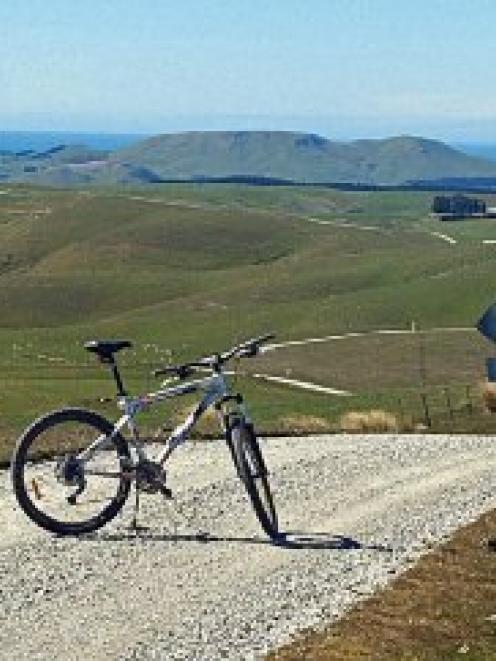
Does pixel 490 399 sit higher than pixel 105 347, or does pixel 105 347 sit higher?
pixel 105 347

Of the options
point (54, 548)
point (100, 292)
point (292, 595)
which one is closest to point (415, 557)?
point (292, 595)

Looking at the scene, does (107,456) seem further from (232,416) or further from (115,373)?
(232,416)

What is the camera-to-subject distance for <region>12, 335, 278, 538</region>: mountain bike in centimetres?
1360

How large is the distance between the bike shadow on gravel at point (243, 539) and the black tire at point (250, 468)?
7.9 inches

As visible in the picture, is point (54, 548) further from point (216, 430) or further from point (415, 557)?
point (216, 430)

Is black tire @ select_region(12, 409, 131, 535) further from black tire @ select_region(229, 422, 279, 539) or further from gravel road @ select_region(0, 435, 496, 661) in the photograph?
black tire @ select_region(229, 422, 279, 539)

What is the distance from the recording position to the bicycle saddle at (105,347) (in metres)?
13.6

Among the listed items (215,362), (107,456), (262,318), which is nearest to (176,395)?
(215,362)

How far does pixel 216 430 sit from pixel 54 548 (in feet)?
26.7

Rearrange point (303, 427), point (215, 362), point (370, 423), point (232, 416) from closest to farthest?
point (232, 416), point (215, 362), point (303, 427), point (370, 423)

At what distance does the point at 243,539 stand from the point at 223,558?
0.80 meters

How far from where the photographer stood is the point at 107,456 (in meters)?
13.5

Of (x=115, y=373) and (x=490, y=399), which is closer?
(x=115, y=373)

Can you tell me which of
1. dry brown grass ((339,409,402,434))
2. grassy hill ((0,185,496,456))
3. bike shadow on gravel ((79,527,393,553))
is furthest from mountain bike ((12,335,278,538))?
grassy hill ((0,185,496,456))
